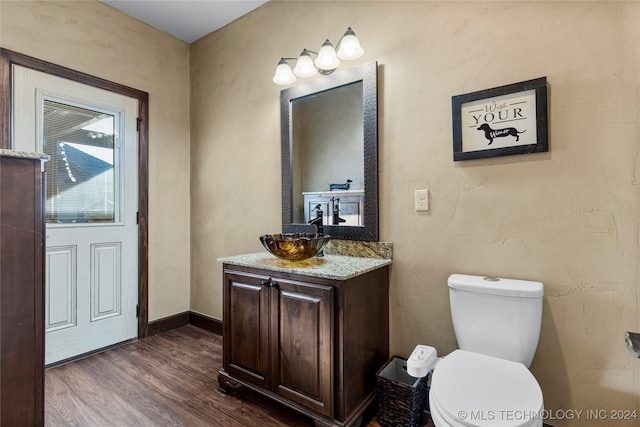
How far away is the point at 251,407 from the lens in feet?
5.87

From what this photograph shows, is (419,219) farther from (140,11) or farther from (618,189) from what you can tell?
(140,11)

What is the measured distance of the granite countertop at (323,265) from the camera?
1531mm

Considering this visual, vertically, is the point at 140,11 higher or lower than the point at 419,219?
higher

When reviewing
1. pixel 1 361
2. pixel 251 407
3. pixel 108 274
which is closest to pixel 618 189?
pixel 251 407

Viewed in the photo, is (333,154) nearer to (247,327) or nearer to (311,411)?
(247,327)

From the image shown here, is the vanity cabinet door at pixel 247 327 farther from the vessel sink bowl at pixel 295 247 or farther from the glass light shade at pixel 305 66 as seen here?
the glass light shade at pixel 305 66

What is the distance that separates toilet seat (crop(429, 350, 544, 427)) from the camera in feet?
3.29

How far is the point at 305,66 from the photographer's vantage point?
2098mm

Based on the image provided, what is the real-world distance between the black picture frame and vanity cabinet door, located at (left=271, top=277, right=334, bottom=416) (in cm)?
105

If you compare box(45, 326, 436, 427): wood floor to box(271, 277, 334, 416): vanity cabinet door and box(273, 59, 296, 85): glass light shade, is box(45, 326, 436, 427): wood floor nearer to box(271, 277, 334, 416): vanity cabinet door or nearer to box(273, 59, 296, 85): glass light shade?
box(271, 277, 334, 416): vanity cabinet door

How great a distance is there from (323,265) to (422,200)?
0.66m

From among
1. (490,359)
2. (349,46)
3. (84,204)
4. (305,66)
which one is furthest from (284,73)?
(490,359)

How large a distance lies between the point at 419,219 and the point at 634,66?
3.59 ft

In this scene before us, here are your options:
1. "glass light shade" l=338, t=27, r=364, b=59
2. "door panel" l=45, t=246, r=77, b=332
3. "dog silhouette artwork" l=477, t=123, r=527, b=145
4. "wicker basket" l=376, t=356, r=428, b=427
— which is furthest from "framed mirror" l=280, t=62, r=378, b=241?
"door panel" l=45, t=246, r=77, b=332
